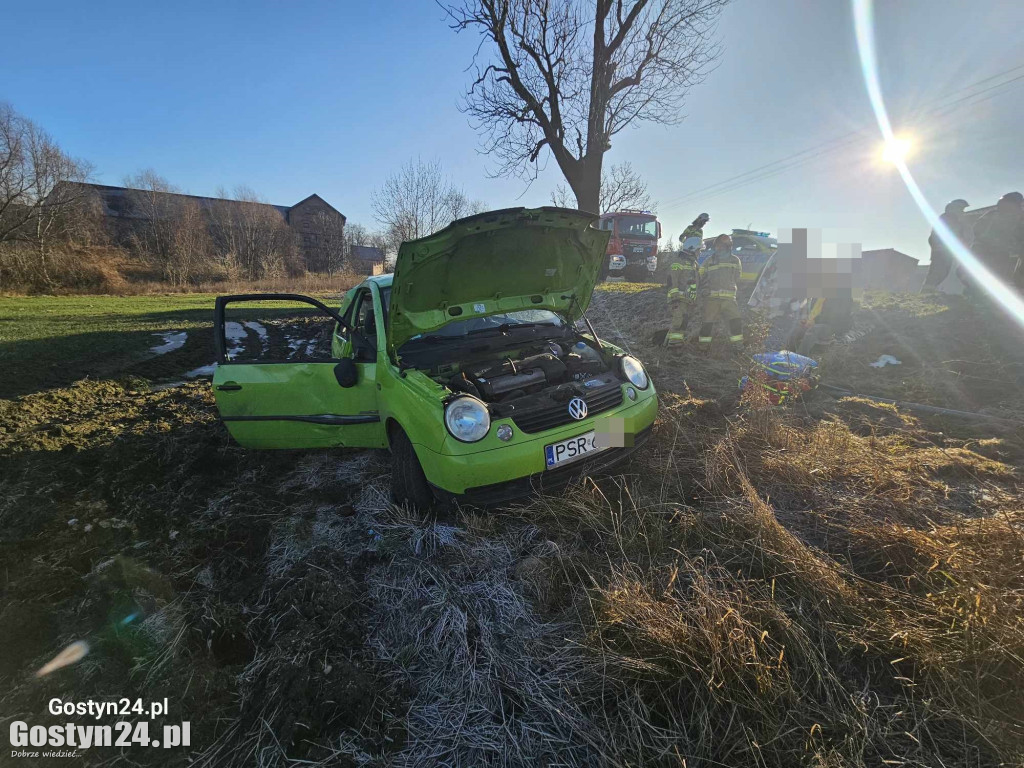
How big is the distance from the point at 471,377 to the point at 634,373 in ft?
3.90

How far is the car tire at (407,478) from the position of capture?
2512 mm

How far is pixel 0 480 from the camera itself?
9.75ft

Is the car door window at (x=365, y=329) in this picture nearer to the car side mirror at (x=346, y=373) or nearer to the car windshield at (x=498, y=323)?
the car side mirror at (x=346, y=373)

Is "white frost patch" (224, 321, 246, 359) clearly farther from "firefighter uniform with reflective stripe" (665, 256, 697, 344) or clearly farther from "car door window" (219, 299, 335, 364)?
"firefighter uniform with reflective stripe" (665, 256, 697, 344)

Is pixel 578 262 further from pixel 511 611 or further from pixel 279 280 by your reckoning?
pixel 279 280

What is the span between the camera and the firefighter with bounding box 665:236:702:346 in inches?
241

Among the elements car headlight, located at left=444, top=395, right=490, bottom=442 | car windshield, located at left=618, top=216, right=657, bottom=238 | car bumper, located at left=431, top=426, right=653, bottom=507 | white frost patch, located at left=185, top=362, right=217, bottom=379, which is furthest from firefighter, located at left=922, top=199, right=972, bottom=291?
white frost patch, located at left=185, top=362, right=217, bottom=379

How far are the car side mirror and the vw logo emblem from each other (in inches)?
63.3

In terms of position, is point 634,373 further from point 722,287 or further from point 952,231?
point 952,231

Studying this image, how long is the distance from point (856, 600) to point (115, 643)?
316cm

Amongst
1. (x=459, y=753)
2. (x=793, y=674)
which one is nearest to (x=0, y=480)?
(x=459, y=753)

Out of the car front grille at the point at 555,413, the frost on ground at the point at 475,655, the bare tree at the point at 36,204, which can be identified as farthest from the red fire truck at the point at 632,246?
the bare tree at the point at 36,204

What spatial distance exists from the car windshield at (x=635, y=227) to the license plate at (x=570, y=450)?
12925 millimetres

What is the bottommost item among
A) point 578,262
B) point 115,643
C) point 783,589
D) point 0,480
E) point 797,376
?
point 115,643
